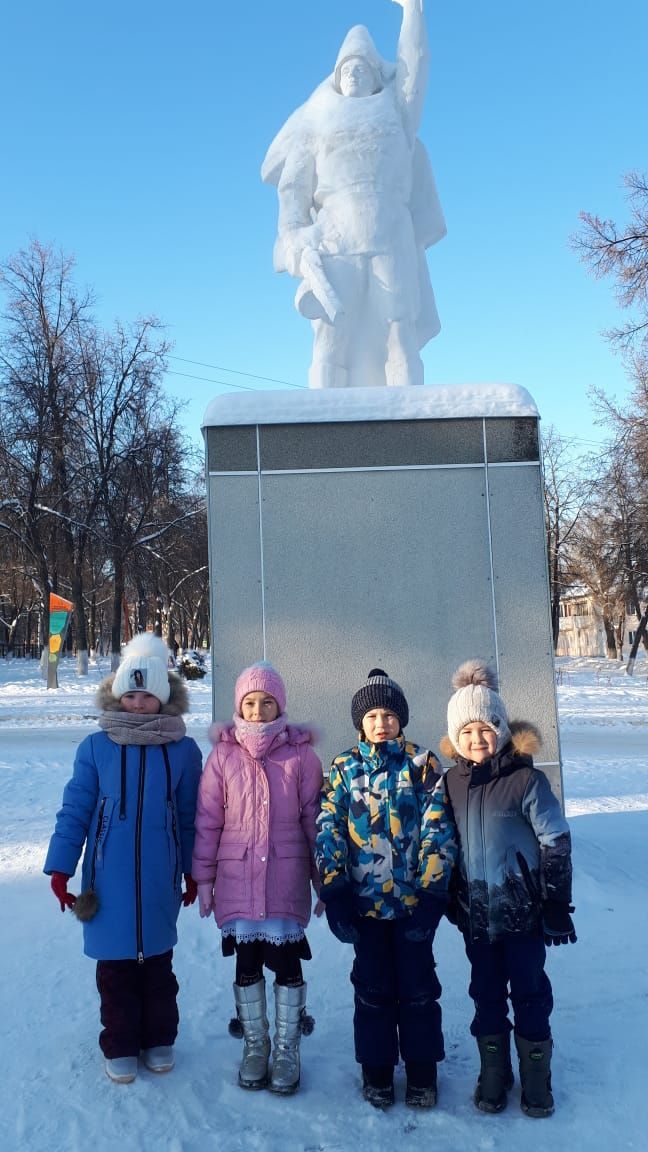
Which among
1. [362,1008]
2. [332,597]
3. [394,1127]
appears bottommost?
[394,1127]

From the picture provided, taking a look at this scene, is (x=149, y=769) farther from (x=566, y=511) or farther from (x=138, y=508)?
(x=566, y=511)

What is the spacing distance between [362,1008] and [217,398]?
3.06 metres

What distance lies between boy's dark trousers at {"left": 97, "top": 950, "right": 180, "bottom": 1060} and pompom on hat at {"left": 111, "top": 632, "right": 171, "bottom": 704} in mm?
794

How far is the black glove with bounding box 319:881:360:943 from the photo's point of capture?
2439 millimetres

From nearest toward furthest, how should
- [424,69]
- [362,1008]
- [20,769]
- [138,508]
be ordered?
[362,1008], [424,69], [20,769], [138,508]

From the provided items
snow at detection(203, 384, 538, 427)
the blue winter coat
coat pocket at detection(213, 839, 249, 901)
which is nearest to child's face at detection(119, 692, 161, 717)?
the blue winter coat

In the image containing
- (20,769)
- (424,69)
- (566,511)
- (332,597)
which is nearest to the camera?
(332,597)

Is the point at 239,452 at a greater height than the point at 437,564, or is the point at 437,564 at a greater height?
the point at 239,452

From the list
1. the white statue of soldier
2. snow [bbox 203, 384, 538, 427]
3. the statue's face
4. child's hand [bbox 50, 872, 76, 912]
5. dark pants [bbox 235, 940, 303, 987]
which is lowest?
dark pants [bbox 235, 940, 303, 987]

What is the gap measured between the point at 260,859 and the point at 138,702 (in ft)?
2.08

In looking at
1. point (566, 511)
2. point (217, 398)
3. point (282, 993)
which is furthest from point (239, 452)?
point (566, 511)

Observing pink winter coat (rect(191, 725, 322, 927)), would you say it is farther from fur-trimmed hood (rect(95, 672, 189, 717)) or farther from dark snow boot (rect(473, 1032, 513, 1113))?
dark snow boot (rect(473, 1032, 513, 1113))

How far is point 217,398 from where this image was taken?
465 centimetres

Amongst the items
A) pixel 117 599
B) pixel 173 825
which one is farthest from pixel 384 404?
pixel 117 599
